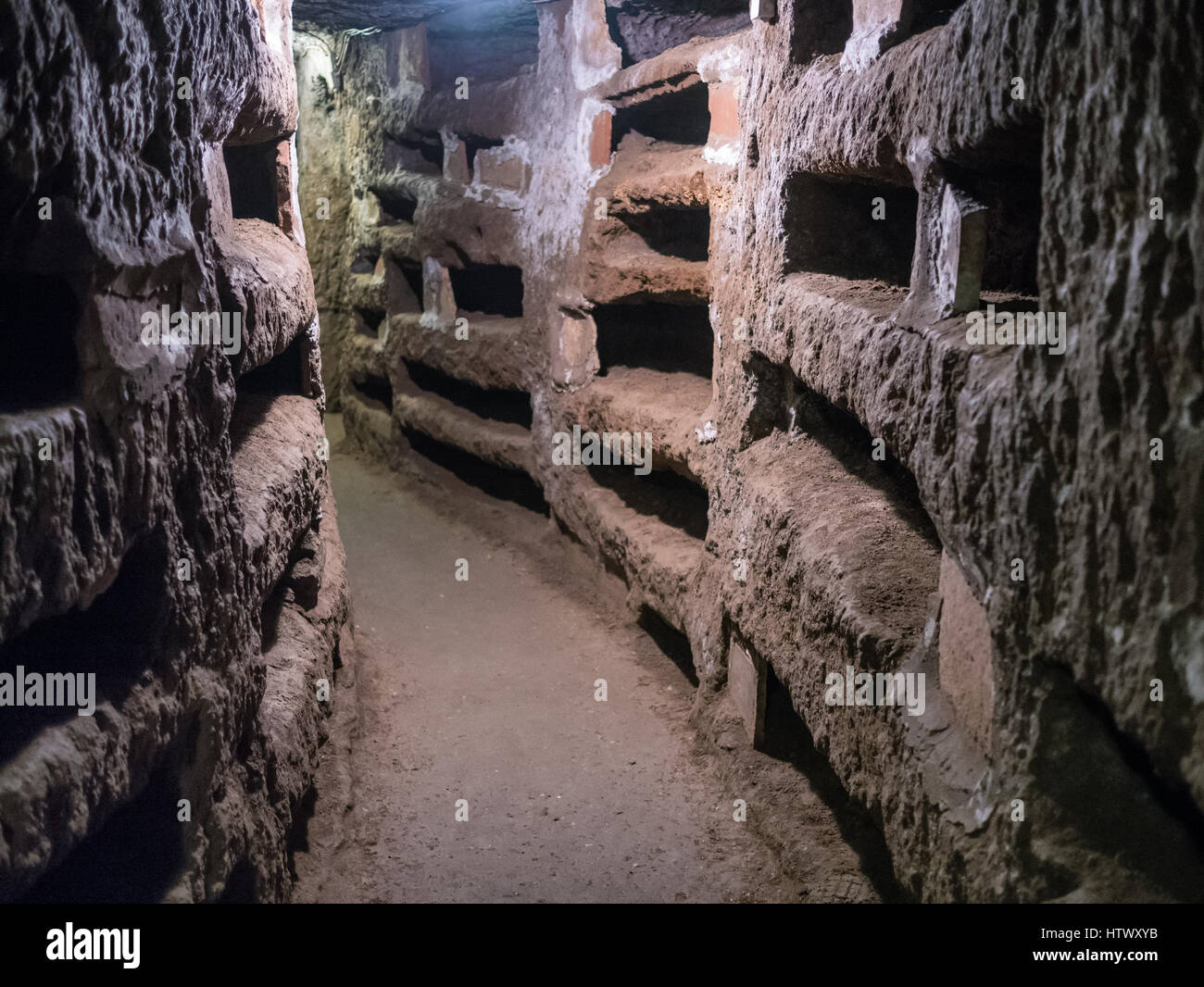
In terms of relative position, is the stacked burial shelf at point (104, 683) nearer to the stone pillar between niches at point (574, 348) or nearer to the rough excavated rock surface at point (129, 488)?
the rough excavated rock surface at point (129, 488)

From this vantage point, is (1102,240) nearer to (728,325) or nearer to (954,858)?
(954,858)

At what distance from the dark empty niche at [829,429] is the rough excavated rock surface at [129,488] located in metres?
1.35

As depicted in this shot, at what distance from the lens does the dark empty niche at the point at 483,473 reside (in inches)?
212

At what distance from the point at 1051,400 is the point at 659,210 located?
3.01 m

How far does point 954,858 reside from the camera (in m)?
1.63

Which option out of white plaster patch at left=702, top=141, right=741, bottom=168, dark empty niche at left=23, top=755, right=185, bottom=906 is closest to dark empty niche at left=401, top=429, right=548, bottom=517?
white plaster patch at left=702, top=141, right=741, bottom=168

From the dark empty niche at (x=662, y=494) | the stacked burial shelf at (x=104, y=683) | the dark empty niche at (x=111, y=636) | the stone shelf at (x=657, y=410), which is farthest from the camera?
the dark empty niche at (x=662, y=494)

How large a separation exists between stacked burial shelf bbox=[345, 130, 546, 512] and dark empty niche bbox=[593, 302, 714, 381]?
2.16 feet

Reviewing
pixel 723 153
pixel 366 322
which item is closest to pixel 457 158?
pixel 366 322

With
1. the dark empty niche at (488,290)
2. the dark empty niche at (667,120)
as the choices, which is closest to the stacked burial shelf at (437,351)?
the dark empty niche at (488,290)

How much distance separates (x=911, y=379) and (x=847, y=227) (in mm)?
1162

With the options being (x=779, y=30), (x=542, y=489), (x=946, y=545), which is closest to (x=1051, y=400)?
(x=946, y=545)

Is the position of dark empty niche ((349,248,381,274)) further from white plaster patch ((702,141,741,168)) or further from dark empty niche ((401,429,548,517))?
white plaster patch ((702,141,741,168))
